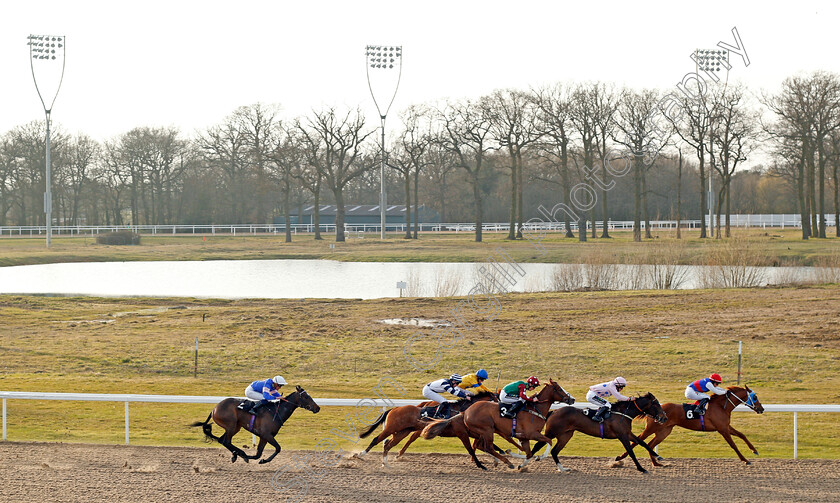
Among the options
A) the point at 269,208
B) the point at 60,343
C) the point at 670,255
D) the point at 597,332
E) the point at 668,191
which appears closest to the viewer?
the point at 60,343

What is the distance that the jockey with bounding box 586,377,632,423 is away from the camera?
996cm

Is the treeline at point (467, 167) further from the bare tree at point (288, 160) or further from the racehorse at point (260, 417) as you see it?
the racehorse at point (260, 417)

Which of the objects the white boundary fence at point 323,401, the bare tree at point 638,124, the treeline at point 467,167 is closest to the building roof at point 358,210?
the treeline at point 467,167

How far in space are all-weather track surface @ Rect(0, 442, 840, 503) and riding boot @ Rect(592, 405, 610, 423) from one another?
666mm

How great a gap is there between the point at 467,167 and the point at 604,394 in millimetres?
42484

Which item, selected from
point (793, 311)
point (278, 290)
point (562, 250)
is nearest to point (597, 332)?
point (793, 311)

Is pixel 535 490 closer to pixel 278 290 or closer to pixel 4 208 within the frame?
pixel 278 290

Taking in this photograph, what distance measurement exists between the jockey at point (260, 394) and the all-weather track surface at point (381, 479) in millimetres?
821

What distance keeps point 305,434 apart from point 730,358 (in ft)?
33.7

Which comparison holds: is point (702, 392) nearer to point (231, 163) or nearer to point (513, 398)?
point (513, 398)

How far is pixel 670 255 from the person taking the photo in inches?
1307

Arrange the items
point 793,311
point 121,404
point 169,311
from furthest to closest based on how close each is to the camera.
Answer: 1. point 169,311
2. point 793,311
3. point 121,404

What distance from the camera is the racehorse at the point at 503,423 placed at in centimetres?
1003

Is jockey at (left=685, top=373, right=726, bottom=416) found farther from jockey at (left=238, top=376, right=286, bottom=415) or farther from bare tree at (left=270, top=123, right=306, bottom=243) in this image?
bare tree at (left=270, top=123, right=306, bottom=243)
